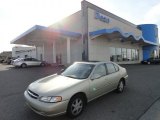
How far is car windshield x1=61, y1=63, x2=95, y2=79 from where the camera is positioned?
4.62 m

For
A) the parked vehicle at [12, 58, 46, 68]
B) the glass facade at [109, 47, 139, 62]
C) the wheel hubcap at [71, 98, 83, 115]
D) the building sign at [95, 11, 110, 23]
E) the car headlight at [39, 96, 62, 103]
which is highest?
the building sign at [95, 11, 110, 23]

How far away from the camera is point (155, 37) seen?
119 ft

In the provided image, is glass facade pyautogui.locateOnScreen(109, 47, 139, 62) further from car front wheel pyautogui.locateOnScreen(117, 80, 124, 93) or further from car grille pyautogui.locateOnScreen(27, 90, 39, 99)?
car grille pyautogui.locateOnScreen(27, 90, 39, 99)

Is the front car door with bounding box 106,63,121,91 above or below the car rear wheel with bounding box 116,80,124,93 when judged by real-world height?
above

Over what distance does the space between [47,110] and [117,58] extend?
874 inches

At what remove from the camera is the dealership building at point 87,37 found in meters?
18.4

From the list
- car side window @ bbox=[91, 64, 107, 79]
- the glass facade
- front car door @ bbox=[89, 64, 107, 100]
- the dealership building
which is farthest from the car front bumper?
the glass facade

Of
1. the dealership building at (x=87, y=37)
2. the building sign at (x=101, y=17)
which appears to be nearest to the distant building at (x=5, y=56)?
the dealership building at (x=87, y=37)

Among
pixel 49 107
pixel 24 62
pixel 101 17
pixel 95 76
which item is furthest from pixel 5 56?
pixel 49 107

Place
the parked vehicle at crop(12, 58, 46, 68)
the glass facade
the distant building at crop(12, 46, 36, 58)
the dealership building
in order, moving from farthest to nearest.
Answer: the distant building at crop(12, 46, 36, 58) → the glass facade → the parked vehicle at crop(12, 58, 46, 68) → the dealership building

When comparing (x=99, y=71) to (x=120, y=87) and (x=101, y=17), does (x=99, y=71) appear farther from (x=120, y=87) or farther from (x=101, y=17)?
(x=101, y=17)

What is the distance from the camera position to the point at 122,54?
2570 cm

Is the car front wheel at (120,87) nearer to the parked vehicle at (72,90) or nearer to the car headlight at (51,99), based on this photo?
the parked vehicle at (72,90)

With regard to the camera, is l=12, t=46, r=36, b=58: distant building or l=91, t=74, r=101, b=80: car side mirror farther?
l=12, t=46, r=36, b=58: distant building
